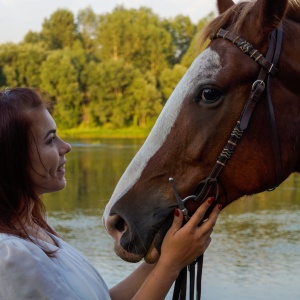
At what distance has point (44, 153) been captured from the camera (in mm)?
2199

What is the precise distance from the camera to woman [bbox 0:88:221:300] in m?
2.00

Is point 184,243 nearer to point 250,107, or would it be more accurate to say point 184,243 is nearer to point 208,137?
point 208,137

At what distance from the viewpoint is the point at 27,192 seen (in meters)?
2.17

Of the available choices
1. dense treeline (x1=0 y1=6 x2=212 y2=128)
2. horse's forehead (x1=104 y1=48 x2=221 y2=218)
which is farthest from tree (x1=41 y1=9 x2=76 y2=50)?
horse's forehead (x1=104 y1=48 x2=221 y2=218)

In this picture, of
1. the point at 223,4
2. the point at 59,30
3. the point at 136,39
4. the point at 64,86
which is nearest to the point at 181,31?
the point at 136,39

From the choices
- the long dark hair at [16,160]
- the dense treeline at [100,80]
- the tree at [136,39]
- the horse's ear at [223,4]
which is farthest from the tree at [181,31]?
the long dark hair at [16,160]

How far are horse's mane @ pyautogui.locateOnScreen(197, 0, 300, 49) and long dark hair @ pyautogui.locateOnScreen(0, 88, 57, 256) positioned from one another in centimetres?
73

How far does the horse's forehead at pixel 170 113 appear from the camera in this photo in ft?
7.49

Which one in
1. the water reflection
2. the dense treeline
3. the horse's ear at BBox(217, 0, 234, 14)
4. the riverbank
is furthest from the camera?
the riverbank

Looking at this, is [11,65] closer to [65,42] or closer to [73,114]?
[73,114]

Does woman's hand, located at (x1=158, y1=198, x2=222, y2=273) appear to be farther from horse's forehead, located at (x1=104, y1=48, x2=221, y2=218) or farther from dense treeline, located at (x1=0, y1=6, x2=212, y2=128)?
dense treeline, located at (x1=0, y1=6, x2=212, y2=128)

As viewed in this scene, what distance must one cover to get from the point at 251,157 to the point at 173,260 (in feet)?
1.63

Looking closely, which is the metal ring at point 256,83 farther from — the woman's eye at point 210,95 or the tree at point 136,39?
the tree at point 136,39

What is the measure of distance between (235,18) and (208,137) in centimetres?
48
